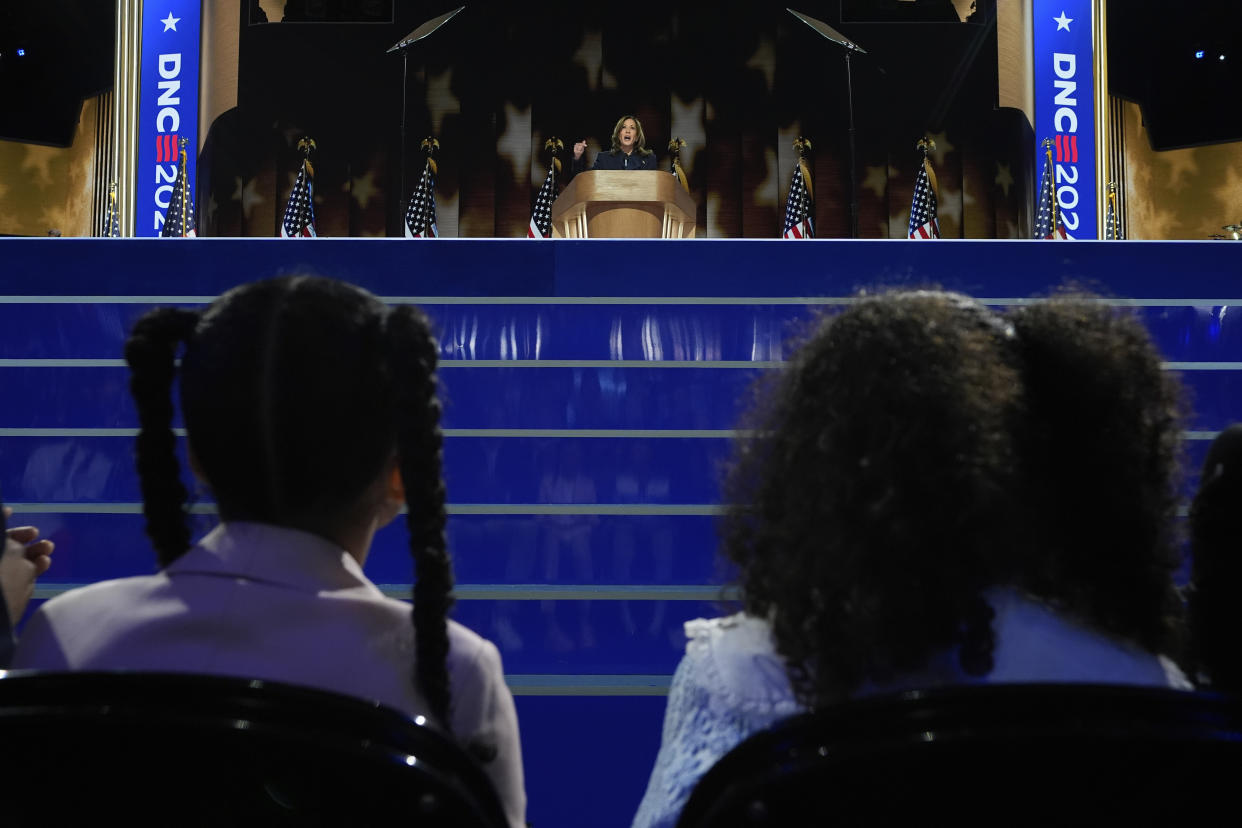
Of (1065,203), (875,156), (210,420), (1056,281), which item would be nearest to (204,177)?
(875,156)

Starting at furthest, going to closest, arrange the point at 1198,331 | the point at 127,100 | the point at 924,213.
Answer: the point at 127,100 → the point at 924,213 → the point at 1198,331

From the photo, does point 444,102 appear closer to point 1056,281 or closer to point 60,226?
point 60,226

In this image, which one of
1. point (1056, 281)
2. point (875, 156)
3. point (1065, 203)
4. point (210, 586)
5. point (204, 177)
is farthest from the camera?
point (875, 156)

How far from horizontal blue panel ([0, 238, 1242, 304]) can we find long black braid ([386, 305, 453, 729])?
237cm

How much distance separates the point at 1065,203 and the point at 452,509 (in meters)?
5.61

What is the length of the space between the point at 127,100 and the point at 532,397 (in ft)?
18.4

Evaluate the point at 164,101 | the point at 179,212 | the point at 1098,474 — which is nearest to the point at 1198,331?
the point at 1098,474

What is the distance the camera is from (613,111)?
8.71 meters

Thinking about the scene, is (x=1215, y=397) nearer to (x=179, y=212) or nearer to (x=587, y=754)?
(x=587, y=754)

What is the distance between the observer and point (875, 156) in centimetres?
874

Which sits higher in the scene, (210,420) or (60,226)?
(60,226)

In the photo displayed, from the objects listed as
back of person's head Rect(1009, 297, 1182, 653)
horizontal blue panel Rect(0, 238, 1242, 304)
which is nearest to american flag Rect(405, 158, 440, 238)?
horizontal blue panel Rect(0, 238, 1242, 304)

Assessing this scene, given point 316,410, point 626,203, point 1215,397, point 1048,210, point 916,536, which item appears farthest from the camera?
point 626,203

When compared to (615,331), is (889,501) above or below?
below
